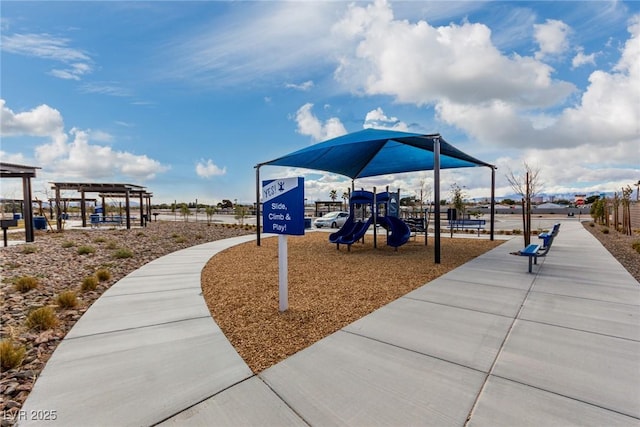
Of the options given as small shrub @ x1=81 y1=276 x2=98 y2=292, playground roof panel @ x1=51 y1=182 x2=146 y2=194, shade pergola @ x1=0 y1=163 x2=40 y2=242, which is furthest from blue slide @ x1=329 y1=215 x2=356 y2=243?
playground roof panel @ x1=51 y1=182 x2=146 y2=194

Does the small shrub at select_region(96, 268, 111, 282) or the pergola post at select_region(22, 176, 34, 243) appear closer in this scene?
the small shrub at select_region(96, 268, 111, 282)

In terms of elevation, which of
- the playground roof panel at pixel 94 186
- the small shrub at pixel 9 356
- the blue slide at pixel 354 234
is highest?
the playground roof panel at pixel 94 186

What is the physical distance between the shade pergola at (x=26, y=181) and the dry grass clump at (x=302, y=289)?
27.0ft

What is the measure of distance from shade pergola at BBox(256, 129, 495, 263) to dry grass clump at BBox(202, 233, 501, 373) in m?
1.89

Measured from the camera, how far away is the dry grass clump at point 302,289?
3607mm

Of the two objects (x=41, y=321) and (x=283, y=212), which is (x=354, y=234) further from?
(x=41, y=321)

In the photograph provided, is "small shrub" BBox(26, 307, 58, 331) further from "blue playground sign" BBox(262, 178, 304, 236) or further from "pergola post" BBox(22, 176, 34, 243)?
"pergola post" BBox(22, 176, 34, 243)

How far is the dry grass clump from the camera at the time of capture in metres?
3.61


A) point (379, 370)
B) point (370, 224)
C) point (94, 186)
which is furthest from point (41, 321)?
point (94, 186)

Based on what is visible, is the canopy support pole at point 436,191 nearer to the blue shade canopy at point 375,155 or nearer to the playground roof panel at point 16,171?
the blue shade canopy at point 375,155

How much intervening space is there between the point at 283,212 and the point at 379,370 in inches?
93.1

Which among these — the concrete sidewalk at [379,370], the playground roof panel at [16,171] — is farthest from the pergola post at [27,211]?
the concrete sidewalk at [379,370]

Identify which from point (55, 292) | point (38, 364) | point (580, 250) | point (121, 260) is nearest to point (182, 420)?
point (38, 364)

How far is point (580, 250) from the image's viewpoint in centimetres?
994
